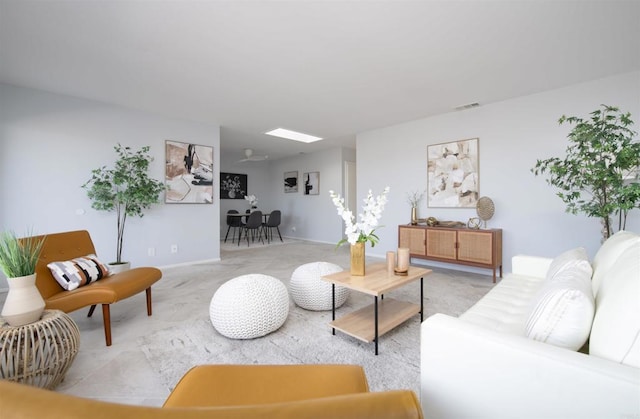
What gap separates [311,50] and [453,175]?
2.85 meters

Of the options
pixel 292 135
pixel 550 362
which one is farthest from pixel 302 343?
pixel 292 135

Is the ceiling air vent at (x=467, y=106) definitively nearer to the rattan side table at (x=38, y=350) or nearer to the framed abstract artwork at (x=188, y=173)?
the framed abstract artwork at (x=188, y=173)

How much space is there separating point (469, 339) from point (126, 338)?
7.51ft

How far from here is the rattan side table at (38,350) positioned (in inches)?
49.6

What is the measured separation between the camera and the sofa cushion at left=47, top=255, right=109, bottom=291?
1.88 meters

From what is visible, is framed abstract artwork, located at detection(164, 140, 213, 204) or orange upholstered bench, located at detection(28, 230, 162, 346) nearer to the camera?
orange upholstered bench, located at detection(28, 230, 162, 346)

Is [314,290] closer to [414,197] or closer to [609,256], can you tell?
[609,256]

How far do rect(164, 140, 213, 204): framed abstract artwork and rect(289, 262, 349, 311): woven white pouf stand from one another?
2.90 metres

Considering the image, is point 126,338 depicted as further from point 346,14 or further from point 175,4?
point 346,14

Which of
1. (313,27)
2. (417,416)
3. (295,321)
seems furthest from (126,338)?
(313,27)

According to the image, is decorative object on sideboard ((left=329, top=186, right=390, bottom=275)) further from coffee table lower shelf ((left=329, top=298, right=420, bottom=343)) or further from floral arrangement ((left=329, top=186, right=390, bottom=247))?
coffee table lower shelf ((left=329, top=298, right=420, bottom=343))

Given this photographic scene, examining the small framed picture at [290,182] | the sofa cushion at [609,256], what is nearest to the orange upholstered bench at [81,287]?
the sofa cushion at [609,256]

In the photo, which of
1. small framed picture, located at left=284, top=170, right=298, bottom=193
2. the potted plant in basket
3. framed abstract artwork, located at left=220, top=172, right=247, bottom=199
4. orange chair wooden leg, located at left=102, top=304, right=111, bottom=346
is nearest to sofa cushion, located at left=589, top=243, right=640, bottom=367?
the potted plant in basket

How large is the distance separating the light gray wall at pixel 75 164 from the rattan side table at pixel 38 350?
2675 millimetres
